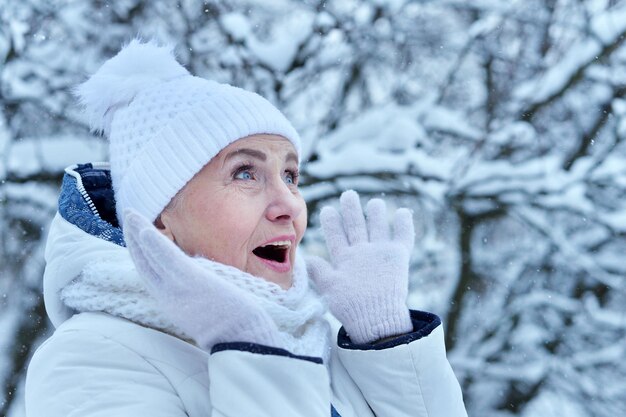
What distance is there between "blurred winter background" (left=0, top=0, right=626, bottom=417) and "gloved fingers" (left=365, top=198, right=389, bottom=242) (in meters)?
3.14

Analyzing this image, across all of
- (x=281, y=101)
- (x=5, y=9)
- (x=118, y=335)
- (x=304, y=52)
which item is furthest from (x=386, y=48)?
(x=118, y=335)

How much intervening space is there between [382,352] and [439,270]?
413cm

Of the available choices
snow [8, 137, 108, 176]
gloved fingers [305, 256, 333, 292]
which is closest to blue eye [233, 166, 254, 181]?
gloved fingers [305, 256, 333, 292]

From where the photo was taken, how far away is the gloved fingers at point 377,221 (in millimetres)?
1955

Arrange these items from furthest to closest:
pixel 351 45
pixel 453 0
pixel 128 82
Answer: pixel 453 0
pixel 351 45
pixel 128 82

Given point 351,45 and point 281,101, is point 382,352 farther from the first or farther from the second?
point 351,45

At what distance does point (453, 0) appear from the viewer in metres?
6.37

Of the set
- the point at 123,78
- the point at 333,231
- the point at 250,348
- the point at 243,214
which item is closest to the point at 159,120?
the point at 123,78

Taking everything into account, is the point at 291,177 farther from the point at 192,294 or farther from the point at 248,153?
the point at 192,294

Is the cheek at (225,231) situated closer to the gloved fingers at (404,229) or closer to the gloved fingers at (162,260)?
the gloved fingers at (162,260)

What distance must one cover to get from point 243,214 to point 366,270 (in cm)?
40

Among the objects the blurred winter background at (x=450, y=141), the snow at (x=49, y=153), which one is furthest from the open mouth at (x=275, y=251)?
the snow at (x=49, y=153)

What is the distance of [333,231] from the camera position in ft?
6.52

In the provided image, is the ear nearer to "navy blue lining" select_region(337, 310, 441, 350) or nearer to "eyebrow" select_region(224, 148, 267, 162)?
"eyebrow" select_region(224, 148, 267, 162)
